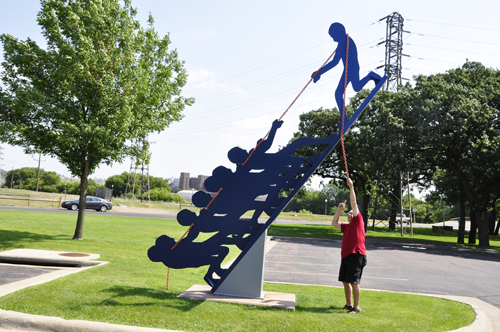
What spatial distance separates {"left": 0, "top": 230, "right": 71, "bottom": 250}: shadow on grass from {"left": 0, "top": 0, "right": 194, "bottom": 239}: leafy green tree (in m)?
1.04

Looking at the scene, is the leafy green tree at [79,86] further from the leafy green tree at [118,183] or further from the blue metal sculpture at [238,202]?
the leafy green tree at [118,183]

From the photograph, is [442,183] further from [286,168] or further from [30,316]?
[30,316]

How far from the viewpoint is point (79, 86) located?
39.3ft

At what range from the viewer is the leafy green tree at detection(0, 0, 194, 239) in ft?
36.8

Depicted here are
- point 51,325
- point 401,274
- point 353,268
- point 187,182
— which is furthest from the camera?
point 187,182

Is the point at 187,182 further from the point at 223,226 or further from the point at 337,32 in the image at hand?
the point at 337,32

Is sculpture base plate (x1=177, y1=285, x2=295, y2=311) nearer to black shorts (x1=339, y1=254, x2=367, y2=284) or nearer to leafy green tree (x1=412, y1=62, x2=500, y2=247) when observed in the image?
black shorts (x1=339, y1=254, x2=367, y2=284)

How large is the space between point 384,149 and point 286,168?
57.2 ft

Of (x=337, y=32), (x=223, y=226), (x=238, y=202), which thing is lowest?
(x=223, y=226)

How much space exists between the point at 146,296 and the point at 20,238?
8.54 m

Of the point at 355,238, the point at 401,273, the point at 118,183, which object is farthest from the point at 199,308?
the point at 118,183

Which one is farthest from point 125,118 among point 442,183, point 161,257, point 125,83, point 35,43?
point 442,183

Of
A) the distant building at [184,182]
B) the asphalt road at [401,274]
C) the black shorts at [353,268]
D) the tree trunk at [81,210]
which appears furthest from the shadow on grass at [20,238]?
the distant building at [184,182]

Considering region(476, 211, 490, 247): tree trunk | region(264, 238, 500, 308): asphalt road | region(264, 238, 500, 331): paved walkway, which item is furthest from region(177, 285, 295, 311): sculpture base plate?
region(476, 211, 490, 247): tree trunk
